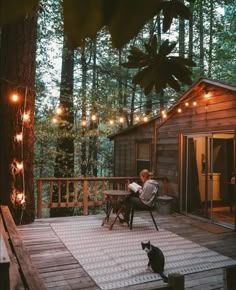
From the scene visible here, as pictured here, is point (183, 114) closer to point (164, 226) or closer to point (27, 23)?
point (164, 226)

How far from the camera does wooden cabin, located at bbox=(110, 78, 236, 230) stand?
6.12 m

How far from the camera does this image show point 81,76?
11.3 m

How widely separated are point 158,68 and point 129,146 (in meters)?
8.45

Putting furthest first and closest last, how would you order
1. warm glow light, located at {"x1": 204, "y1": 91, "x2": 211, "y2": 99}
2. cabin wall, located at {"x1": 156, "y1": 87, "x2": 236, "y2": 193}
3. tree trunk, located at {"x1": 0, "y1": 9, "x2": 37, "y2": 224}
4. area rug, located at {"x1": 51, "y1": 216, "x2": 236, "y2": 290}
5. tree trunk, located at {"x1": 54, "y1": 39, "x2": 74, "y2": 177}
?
tree trunk, located at {"x1": 54, "y1": 39, "x2": 74, "y2": 177} → warm glow light, located at {"x1": 204, "y1": 91, "x2": 211, "y2": 99} → cabin wall, located at {"x1": 156, "y1": 87, "x2": 236, "y2": 193} → tree trunk, located at {"x1": 0, "y1": 9, "x2": 37, "y2": 224} → area rug, located at {"x1": 51, "y1": 216, "x2": 236, "y2": 290}

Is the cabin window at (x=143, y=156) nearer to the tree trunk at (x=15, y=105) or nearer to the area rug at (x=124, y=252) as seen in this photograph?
the area rug at (x=124, y=252)

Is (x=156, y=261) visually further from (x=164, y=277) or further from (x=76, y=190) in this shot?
(x=76, y=190)

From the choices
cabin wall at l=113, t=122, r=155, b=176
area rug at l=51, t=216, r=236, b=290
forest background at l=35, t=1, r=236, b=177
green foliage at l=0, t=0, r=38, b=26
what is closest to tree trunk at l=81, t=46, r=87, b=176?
forest background at l=35, t=1, r=236, b=177

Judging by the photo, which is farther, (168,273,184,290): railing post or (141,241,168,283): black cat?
(141,241,168,283): black cat

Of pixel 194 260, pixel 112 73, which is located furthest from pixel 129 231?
pixel 112 73

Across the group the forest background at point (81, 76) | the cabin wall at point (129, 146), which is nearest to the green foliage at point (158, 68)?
the forest background at point (81, 76)

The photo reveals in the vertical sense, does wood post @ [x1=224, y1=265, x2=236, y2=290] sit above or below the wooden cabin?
below

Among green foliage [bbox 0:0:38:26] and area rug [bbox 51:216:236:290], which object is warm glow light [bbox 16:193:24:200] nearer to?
area rug [bbox 51:216:236:290]

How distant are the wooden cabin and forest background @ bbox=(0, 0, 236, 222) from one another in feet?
3.04

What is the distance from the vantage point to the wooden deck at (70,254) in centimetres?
318
